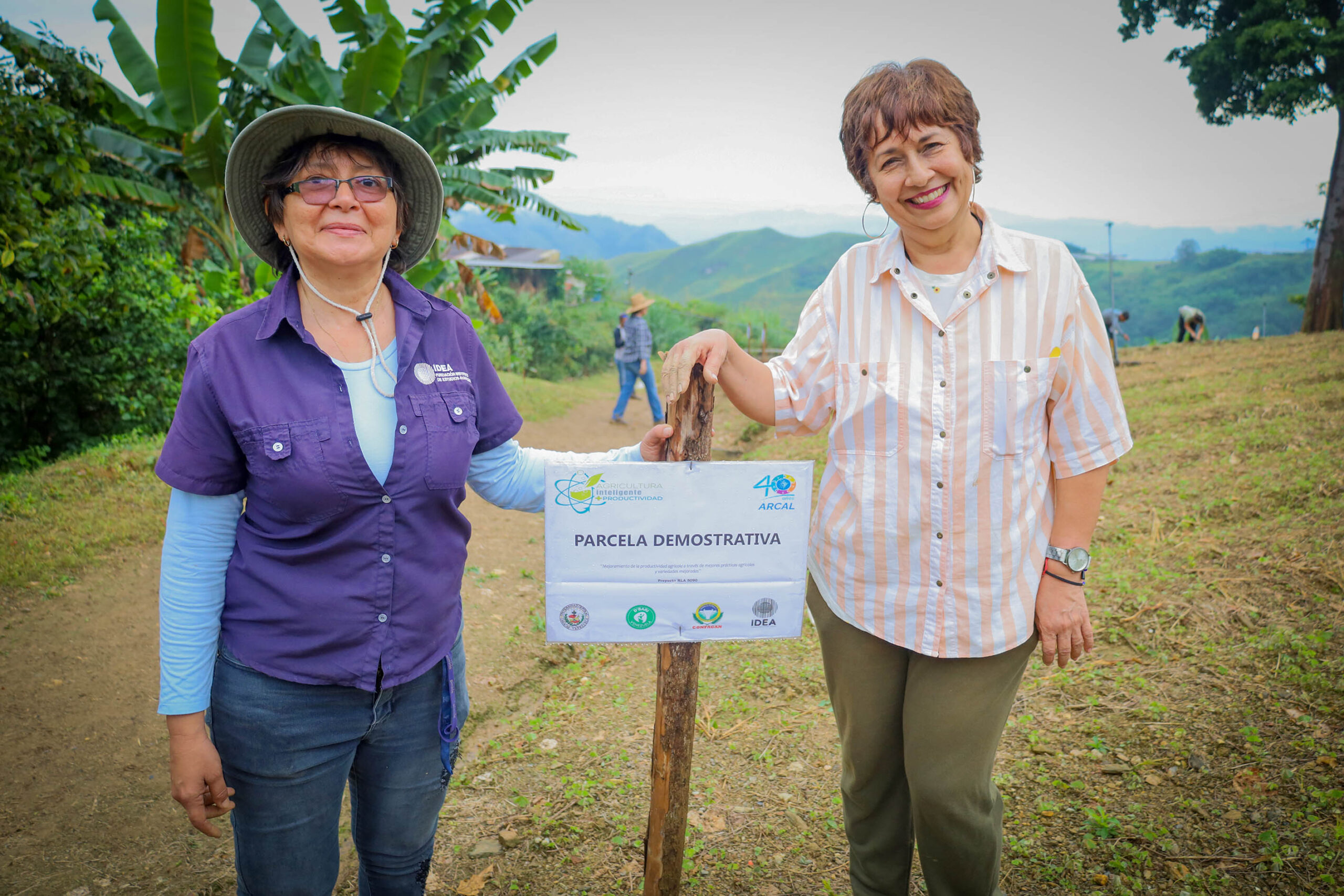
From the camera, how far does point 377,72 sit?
794 centimetres

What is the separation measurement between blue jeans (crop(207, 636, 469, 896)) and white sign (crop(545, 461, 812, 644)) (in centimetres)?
38

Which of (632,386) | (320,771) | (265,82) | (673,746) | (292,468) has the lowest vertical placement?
(632,386)

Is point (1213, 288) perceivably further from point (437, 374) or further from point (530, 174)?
point (437, 374)

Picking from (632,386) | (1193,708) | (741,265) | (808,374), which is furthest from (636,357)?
(741,265)

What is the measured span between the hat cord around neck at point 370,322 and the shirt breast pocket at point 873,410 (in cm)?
106

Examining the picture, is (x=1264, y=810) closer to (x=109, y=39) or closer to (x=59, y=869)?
(x=59, y=869)

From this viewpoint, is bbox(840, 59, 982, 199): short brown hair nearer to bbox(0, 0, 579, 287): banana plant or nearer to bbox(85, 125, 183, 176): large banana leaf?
bbox(0, 0, 579, 287): banana plant

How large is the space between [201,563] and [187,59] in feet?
26.1

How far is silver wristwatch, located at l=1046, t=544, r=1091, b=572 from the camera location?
6.31ft

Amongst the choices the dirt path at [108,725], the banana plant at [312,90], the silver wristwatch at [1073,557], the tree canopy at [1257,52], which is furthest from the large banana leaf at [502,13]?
the tree canopy at [1257,52]

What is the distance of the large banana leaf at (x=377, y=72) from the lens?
7.72 metres

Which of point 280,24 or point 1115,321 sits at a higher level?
point 280,24

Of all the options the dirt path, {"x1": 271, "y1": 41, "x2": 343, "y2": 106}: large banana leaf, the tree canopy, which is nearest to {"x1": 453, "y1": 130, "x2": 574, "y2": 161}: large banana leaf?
{"x1": 271, "y1": 41, "x2": 343, "y2": 106}: large banana leaf

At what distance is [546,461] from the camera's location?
6.74 feet
